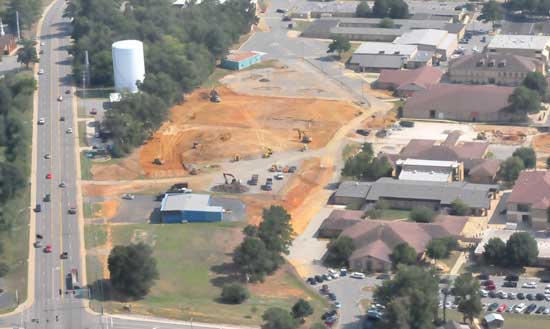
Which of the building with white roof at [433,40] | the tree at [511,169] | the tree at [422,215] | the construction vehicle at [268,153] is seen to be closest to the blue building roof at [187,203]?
the construction vehicle at [268,153]

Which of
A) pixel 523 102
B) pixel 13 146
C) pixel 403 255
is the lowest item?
pixel 13 146

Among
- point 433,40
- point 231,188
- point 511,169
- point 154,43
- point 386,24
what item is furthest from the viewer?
point 386,24

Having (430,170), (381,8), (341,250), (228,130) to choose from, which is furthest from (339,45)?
(341,250)

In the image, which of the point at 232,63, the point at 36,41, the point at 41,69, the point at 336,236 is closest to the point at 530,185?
the point at 336,236

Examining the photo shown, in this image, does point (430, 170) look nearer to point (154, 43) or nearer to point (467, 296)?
point (467, 296)

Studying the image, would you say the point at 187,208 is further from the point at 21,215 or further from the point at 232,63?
the point at 232,63

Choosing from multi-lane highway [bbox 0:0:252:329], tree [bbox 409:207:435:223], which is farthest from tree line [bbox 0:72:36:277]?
tree [bbox 409:207:435:223]

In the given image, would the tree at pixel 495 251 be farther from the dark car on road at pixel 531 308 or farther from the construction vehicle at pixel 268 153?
the construction vehicle at pixel 268 153
